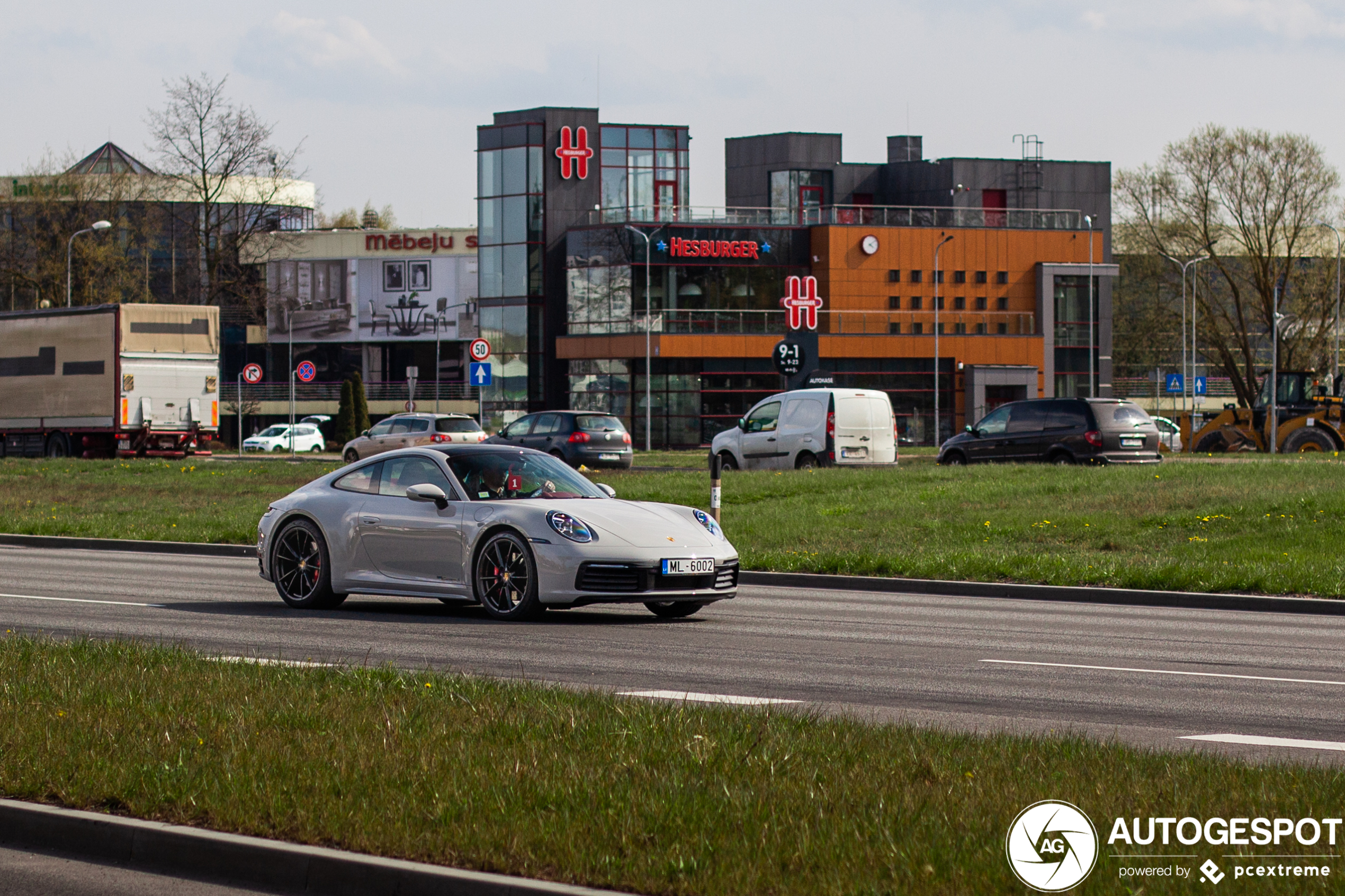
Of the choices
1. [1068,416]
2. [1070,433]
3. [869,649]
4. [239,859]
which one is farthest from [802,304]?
[239,859]

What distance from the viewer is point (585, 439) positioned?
129 ft

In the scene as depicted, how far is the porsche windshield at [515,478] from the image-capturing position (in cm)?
1375

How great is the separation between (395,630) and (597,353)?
204ft

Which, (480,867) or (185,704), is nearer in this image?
(480,867)

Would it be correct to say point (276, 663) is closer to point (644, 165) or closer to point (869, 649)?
point (869, 649)

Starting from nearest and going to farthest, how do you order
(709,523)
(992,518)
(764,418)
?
(709,523), (992,518), (764,418)

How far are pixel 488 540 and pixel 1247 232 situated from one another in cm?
6868

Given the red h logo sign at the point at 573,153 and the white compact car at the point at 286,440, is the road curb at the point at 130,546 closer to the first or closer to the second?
the white compact car at the point at 286,440

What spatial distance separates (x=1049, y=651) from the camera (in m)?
11.6

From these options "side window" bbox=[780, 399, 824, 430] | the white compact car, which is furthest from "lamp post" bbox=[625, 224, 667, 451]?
"side window" bbox=[780, 399, 824, 430]

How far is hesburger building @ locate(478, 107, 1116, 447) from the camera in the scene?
7269 cm

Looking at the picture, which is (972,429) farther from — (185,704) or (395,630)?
(185,704)

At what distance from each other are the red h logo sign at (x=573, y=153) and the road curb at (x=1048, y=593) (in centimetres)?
6167

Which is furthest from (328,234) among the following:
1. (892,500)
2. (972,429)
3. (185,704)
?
(185,704)
